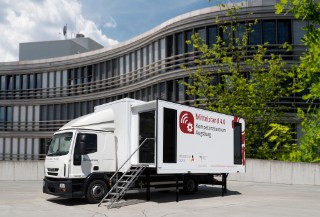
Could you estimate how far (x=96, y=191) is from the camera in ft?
45.0

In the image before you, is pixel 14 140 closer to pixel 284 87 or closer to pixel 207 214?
pixel 284 87

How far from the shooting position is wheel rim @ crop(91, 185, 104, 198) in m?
13.6

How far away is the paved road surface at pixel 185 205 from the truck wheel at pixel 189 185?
239mm

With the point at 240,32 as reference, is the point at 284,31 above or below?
below

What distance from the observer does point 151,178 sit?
14.5 m

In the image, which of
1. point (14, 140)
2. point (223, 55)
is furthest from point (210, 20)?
point (14, 140)

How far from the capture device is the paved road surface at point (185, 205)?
11406mm

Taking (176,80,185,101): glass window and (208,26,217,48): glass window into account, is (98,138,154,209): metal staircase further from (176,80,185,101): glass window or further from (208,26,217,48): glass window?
(208,26,217,48): glass window

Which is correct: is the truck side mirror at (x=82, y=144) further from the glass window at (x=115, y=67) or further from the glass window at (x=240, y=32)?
the glass window at (x=115, y=67)

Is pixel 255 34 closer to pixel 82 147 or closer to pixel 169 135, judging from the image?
pixel 169 135

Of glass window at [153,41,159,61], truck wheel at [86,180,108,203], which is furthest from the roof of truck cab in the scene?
glass window at [153,41,159,61]

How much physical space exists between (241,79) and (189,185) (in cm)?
920

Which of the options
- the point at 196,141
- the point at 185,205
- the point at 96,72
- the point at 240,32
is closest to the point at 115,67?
the point at 96,72

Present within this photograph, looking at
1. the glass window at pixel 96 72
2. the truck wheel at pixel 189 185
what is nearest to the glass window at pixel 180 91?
the glass window at pixel 96 72
